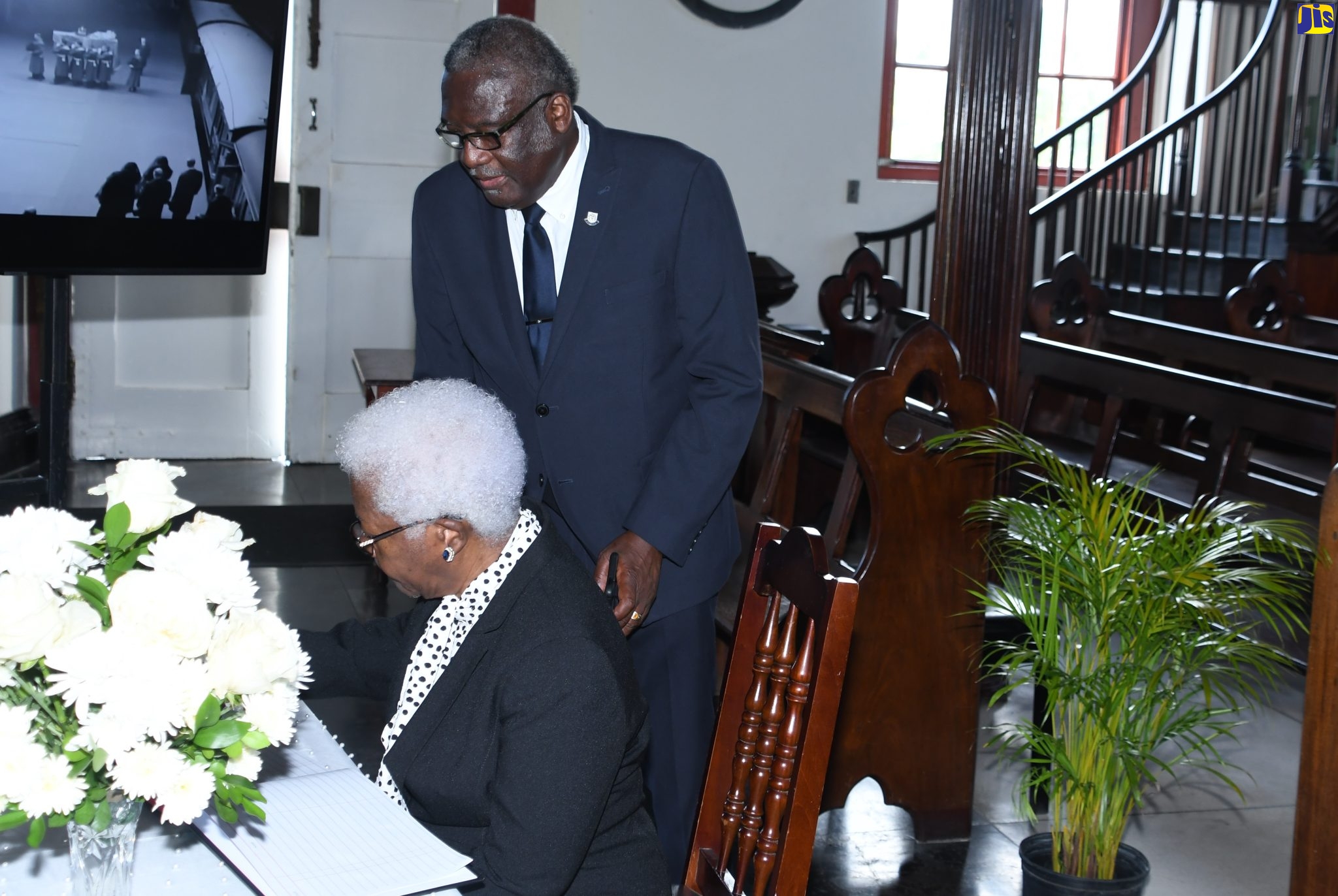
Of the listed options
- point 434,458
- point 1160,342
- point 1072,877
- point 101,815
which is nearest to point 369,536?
point 434,458

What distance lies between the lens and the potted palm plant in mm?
2383

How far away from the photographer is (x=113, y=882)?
117 cm

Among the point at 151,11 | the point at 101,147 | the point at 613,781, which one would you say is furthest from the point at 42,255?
the point at 613,781

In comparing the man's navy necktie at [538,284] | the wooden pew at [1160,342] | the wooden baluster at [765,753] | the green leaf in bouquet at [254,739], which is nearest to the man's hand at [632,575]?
the man's navy necktie at [538,284]

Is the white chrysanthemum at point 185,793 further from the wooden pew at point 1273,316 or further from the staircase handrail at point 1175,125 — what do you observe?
the staircase handrail at point 1175,125

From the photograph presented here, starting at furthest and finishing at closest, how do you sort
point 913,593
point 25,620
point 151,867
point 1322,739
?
point 913,593, point 1322,739, point 151,867, point 25,620

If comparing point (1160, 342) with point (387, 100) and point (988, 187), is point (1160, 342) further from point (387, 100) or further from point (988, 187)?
point (387, 100)

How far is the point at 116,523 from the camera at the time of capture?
117 centimetres

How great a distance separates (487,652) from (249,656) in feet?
1.73

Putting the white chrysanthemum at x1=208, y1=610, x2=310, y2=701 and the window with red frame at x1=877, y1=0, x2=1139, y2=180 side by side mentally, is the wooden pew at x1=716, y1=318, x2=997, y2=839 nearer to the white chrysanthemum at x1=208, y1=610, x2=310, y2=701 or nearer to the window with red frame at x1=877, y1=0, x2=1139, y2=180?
the white chrysanthemum at x1=208, y1=610, x2=310, y2=701

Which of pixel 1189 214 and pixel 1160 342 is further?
pixel 1189 214

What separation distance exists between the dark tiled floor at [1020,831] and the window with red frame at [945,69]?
15.5 ft

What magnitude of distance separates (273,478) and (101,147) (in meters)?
2.85

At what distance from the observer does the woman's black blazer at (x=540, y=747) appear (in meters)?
1.44
